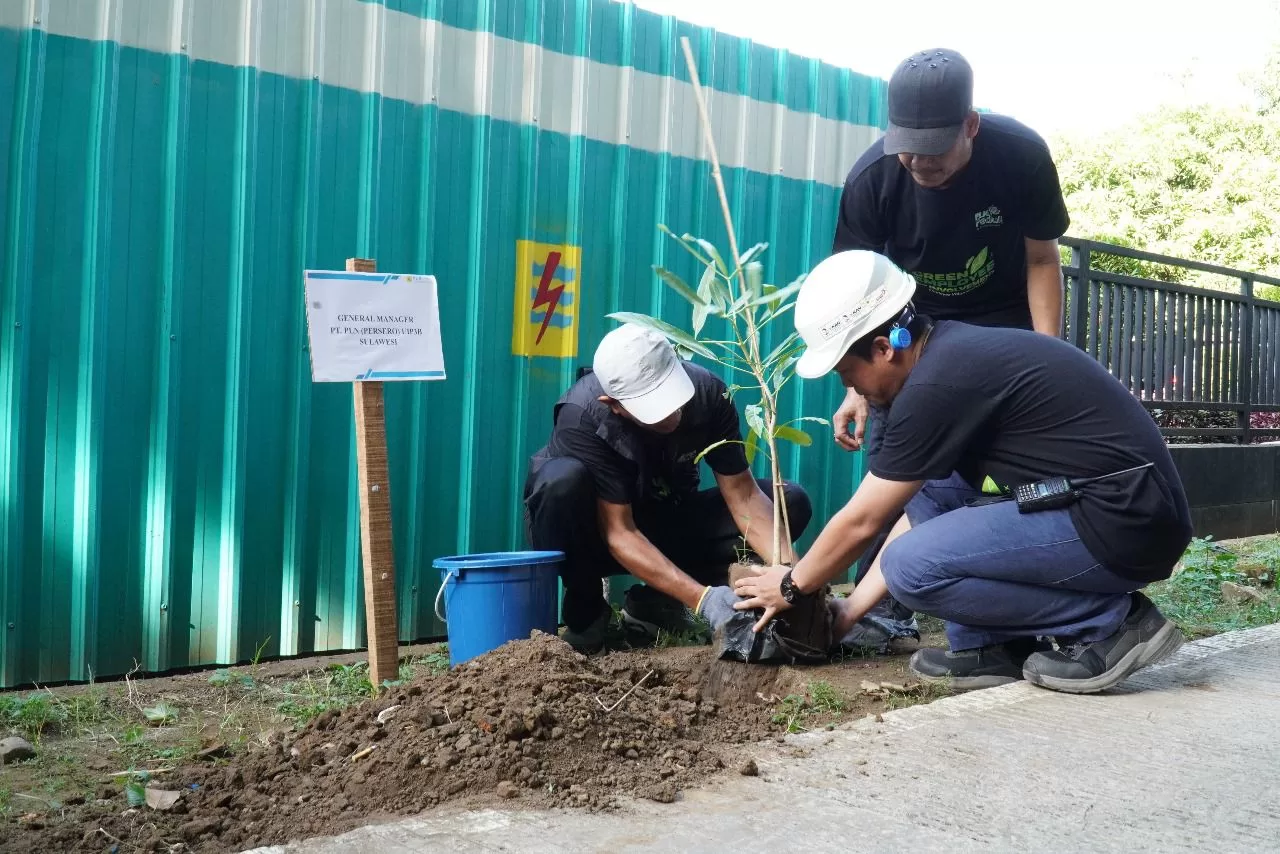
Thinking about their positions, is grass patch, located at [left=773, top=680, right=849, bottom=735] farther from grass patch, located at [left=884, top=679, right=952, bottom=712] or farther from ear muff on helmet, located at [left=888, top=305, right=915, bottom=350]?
ear muff on helmet, located at [left=888, top=305, right=915, bottom=350]

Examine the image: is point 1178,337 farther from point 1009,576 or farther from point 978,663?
point 1009,576

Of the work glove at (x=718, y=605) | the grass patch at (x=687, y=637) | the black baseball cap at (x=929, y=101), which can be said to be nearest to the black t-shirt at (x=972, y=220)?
the black baseball cap at (x=929, y=101)

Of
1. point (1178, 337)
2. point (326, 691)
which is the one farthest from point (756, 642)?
point (1178, 337)

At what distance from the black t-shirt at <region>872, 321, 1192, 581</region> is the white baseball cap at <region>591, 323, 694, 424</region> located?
2.74ft

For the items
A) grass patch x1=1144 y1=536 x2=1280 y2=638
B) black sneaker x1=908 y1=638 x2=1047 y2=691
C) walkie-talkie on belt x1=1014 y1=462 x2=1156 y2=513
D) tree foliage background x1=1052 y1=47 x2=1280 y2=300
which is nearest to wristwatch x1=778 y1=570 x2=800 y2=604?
black sneaker x1=908 y1=638 x2=1047 y2=691

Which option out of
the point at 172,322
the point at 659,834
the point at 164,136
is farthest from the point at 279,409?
the point at 659,834

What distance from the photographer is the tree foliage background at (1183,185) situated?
18500 mm

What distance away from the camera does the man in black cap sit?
355cm

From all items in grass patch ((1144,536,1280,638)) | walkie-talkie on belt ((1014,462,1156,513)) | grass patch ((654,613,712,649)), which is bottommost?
grass patch ((654,613,712,649))

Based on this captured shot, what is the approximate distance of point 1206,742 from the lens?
2543 millimetres

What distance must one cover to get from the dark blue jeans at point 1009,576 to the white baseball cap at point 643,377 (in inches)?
34.3

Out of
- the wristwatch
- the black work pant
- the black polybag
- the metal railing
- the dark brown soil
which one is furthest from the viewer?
the metal railing

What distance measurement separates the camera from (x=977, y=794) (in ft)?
7.12

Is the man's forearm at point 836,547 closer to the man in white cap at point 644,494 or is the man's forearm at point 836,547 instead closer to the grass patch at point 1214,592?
the man in white cap at point 644,494
